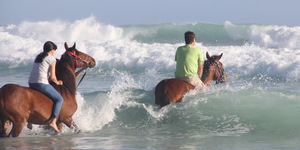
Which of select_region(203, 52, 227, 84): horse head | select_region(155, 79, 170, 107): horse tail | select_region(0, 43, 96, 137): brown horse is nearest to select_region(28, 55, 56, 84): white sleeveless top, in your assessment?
select_region(0, 43, 96, 137): brown horse

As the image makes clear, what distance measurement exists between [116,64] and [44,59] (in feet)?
49.6

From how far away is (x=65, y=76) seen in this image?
35.8 ft

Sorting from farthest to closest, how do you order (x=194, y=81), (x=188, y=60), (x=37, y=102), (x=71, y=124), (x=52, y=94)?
(x=194, y=81)
(x=188, y=60)
(x=71, y=124)
(x=52, y=94)
(x=37, y=102)

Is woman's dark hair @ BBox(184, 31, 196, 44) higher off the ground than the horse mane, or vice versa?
woman's dark hair @ BBox(184, 31, 196, 44)

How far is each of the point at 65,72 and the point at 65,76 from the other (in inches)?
2.8

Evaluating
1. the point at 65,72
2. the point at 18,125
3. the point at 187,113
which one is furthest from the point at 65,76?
the point at 187,113

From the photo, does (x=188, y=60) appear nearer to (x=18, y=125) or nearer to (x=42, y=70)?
(x=42, y=70)

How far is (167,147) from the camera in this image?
964 centimetres

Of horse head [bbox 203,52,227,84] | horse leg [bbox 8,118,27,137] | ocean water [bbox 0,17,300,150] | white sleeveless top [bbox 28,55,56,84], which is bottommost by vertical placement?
ocean water [bbox 0,17,300,150]

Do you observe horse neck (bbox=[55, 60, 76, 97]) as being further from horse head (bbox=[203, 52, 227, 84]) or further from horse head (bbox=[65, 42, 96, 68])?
horse head (bbox=[203, 52, 227, 84])

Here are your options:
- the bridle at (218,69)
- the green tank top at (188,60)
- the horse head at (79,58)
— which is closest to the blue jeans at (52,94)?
the horse head at (79,58)

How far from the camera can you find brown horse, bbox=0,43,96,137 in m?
9.73

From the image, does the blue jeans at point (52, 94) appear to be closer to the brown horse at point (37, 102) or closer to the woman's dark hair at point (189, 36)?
the brown horse at point (37, 102)

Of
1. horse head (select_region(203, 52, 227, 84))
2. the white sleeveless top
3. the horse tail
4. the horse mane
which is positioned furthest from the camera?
horse head (select_region(203, 52, 227, 84))
